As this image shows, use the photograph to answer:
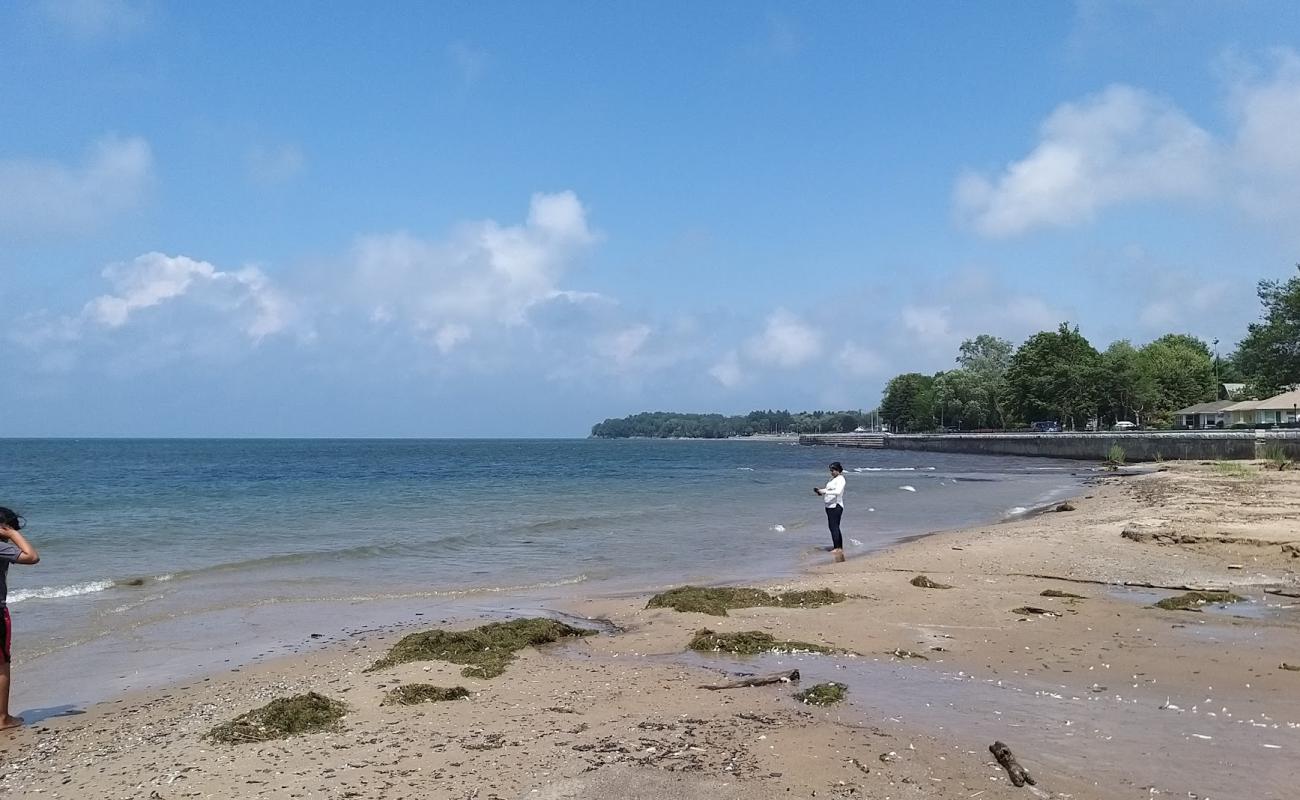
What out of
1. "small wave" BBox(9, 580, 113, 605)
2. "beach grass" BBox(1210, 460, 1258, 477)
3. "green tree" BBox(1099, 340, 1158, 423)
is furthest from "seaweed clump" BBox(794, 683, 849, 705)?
"green tree" BBox(1099, 340, 1158, 423)

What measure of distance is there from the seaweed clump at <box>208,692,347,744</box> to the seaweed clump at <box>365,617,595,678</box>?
161 centimetres

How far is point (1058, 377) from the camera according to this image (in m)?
107

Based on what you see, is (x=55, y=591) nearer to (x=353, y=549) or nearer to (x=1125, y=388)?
(x=353, y=549)

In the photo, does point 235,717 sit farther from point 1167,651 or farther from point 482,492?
point 482,492

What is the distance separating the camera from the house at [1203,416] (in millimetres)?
89875

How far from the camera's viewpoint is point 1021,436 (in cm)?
9175

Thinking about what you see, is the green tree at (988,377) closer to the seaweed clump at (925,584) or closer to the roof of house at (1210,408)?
the roof of house at (1210,408)

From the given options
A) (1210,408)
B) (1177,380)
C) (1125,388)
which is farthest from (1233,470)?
(1177,380)

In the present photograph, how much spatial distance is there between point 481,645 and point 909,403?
549 ft

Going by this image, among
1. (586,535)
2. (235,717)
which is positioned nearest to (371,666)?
(235,717)

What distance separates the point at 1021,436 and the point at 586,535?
7713cm

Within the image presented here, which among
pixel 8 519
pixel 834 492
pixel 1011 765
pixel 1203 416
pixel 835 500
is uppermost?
pixel 1203 416

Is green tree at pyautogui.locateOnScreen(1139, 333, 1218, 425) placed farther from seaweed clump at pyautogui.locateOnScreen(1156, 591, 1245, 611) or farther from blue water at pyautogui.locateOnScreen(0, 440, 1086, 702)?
seaweed clump at pyautogui.locateOnScreen(1156, 591, 1245, 611)

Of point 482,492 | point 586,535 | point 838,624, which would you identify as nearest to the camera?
point 838,624
